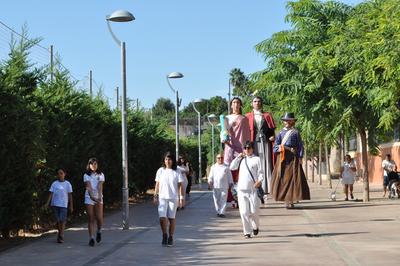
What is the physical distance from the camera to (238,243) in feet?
38.4

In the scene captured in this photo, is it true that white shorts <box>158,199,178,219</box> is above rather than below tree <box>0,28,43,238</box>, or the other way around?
below

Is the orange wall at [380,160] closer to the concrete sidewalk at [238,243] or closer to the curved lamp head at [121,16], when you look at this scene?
the concrete sidewalk at [238,243]

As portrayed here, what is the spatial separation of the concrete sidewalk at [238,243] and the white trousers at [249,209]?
0.93 ft

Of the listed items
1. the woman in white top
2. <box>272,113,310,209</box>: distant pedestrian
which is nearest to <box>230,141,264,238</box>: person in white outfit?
<box>272,113,310,209</box>: distant pedestrian

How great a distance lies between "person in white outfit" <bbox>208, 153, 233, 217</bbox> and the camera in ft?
56.0

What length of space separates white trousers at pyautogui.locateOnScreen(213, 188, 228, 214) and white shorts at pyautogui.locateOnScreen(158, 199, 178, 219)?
4.95 m

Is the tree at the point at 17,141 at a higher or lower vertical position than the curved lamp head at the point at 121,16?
lower

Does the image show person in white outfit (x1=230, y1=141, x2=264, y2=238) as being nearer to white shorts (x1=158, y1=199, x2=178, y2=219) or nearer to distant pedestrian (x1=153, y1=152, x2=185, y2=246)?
distant pedestrian (x1=153, y1=152, x2=185, y2=246)

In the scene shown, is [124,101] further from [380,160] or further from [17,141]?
[380,160]

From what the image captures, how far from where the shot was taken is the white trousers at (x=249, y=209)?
12.3 m

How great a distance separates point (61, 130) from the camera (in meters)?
15.9

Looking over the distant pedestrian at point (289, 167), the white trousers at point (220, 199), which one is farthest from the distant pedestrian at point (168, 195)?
the distant pedestrian at point (289, 167)

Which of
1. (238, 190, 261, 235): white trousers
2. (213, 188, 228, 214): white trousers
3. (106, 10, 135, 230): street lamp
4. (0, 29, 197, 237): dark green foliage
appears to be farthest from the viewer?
(213, 188, 228, 214): white trousers

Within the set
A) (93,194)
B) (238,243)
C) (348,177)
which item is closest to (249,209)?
(238,243)
